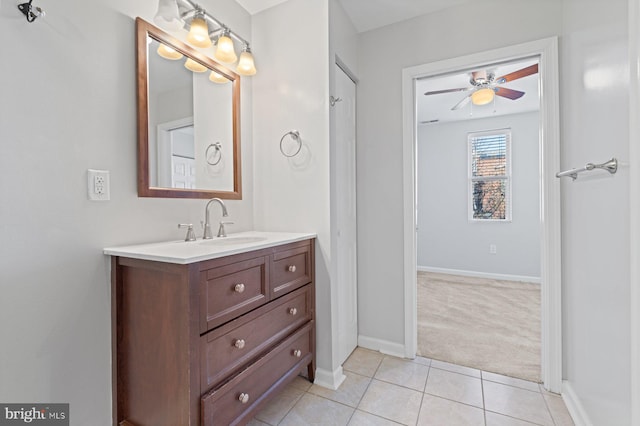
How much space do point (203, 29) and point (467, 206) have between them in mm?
4264

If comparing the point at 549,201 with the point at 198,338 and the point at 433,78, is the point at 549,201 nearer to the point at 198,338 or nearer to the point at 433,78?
the point at 433,78

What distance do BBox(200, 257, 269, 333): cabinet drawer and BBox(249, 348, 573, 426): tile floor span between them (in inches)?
26.6

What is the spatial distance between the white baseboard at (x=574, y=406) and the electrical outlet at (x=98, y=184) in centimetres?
238

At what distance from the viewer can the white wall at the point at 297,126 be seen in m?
1.75

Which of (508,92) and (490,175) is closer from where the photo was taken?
(508,92)

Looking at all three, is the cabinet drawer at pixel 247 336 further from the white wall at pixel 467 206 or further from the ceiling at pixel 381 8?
the white wall at pixel 467 206

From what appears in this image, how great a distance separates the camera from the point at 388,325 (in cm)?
218

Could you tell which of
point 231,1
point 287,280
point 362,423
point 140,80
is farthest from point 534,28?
point 362,423

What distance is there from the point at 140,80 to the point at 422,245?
4.49m

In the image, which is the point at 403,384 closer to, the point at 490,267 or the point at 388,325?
the point at 388,325

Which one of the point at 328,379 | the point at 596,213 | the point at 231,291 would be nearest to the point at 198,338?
the point at 231,291

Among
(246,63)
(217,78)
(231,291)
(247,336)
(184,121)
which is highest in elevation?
(246,63)

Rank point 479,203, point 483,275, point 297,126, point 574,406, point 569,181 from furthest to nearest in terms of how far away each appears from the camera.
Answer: point 479,203, point 483,275, point 297,126, point 569,181, point 574,406

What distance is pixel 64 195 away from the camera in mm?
1101
